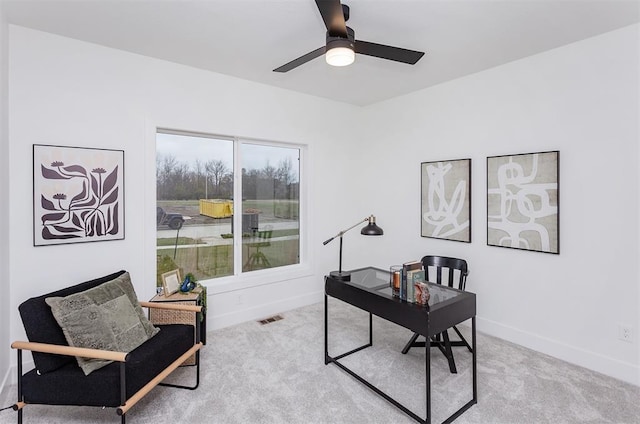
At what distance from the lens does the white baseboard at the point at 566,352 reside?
2.46 meters

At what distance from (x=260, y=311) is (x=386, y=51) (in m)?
3.01

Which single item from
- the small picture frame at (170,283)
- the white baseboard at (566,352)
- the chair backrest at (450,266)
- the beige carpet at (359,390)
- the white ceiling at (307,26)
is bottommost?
the beige carpet at (359,390)

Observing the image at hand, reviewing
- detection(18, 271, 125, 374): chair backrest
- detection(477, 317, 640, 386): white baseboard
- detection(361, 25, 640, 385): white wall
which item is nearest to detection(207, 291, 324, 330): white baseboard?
detection(18, 271, 125, 374): chair backrest

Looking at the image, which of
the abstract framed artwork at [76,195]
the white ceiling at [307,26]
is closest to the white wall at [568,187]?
the white ceiling at [307,26]

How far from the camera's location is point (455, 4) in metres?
2.13

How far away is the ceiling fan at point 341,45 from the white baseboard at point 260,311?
2685 millimetres

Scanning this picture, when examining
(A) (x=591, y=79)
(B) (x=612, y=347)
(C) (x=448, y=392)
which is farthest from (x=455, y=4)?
(B) (x=612, y=347)

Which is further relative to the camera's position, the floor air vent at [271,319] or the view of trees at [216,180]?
the floor air vent at [271,319]

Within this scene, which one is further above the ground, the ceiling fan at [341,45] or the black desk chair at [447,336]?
the ceiling fan at [341,45]

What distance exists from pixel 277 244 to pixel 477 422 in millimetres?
2795

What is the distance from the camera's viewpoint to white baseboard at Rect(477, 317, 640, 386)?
2.46 meters

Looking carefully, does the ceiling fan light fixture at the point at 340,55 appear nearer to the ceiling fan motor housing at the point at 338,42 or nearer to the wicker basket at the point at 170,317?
the ceiling fan motor housing at the point at 338,42

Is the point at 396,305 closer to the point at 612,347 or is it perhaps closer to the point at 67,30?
the point at 612,347

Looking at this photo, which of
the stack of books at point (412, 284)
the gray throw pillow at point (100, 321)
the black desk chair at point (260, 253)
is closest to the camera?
the gray throw pillow at point (100, 321)
